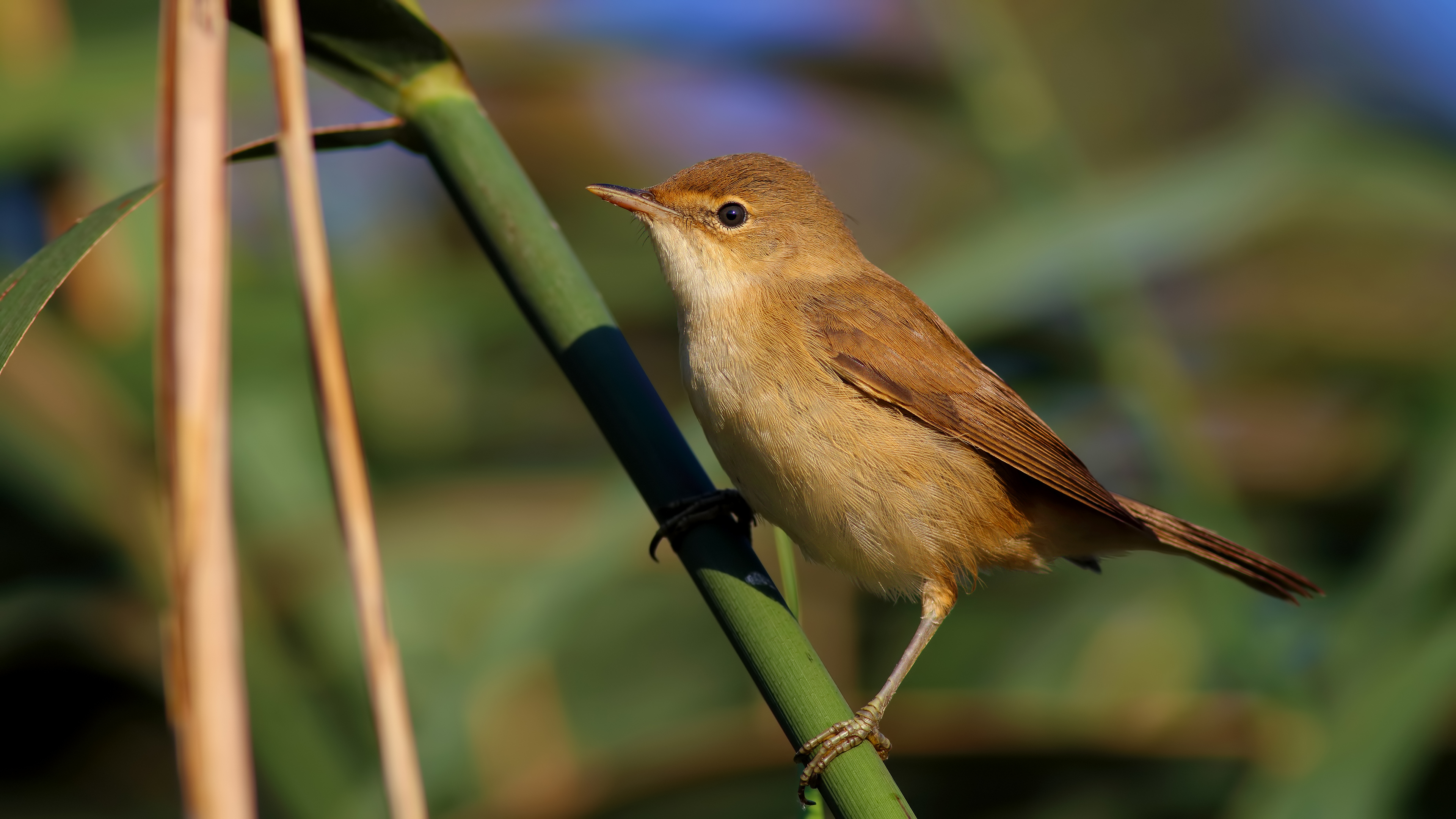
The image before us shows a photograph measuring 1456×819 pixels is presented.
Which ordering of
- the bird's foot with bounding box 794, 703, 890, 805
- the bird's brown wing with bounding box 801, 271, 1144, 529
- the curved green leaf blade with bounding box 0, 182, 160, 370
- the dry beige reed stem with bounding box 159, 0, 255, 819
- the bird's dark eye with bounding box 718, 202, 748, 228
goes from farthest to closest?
1. the bird's dark eye with bounding box 718, 202, 748, 228
2. the bird's brown wing with bounding box 801, 271, 1144, 529
3. the bird's foot with bounding box 794, 703, 890, 805
4. the curved green leaf blade with bounding box 0, 182, 160, 370
5. the dry beige reed stem with bounding box 159, 0, 255, 819

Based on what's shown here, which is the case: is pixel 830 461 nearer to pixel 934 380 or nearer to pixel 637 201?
pixel 934 380

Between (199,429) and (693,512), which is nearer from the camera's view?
(199,429)

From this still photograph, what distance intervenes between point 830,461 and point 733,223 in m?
0.63

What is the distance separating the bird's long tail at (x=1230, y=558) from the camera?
231cm

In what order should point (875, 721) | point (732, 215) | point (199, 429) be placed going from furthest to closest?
point (732, 215) < point (875, 721) < point (199, 429)

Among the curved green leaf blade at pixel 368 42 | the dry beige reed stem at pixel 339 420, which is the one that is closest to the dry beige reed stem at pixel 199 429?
the dry beige reed stem at pixel 339 420

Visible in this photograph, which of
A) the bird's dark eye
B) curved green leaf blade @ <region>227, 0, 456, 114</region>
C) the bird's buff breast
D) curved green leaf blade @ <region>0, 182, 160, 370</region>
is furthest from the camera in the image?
the bird's dark eye

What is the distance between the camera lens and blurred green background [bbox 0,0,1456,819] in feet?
7.82

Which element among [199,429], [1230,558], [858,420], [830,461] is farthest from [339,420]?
[1230,558]

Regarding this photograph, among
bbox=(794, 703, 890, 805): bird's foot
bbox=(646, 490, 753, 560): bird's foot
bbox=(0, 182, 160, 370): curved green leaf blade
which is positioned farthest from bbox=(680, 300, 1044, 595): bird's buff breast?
bbox=(0, 182, 160, 370): curved green leaf blade

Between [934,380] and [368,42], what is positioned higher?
[368,42]

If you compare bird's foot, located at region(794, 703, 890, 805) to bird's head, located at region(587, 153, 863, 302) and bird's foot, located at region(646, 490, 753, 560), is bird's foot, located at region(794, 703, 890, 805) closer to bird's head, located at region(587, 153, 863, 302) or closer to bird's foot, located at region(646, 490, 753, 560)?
bird's foot, located at region(646, 490, 753, 560)

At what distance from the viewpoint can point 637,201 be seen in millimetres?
2348

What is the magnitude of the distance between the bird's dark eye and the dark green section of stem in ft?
2.98
